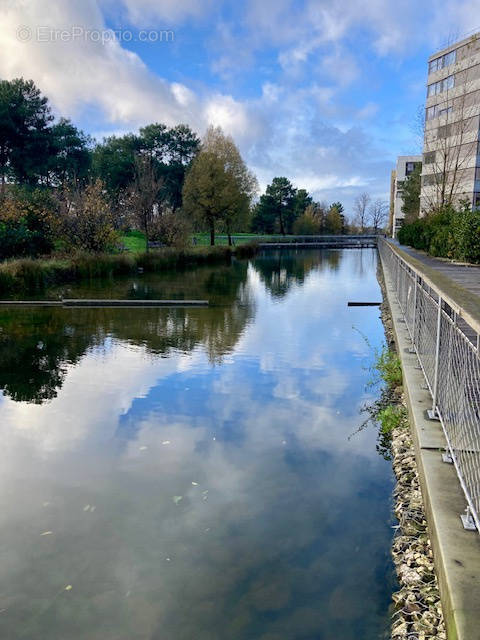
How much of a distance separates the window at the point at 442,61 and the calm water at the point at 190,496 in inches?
2153

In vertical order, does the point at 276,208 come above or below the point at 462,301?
above

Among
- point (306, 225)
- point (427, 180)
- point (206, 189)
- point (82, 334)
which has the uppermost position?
point (427, 180)

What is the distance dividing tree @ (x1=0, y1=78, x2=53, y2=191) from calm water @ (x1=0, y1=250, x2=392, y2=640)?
1756 inches

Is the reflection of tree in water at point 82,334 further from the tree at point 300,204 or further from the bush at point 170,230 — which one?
the tree at point 300,204

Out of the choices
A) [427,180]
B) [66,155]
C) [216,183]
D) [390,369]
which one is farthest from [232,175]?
[390,369]

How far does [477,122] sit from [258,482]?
54.4 m

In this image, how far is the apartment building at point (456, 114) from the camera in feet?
166

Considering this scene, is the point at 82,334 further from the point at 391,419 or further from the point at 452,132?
the point at 452,132

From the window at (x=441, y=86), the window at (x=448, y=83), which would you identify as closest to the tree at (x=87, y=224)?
the window at (x=448, y=83)

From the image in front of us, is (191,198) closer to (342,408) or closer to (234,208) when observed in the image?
(234,208)

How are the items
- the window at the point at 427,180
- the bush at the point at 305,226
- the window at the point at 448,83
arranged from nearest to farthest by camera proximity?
1. the window at the point at 448,83
2. the window at the point at 427,180
3. the bush at the point at 305,226

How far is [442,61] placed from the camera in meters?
56.4

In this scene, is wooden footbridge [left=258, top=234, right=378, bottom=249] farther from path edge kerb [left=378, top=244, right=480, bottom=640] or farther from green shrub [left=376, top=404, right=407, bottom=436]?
path edge kerb [left=378, top=244, right=480, bottom=640]

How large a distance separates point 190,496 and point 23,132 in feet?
178
